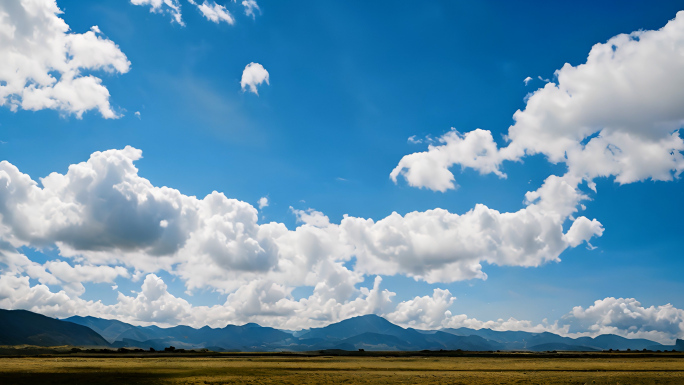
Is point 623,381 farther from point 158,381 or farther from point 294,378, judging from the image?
point 158,381

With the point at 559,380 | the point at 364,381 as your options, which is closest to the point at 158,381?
the point at 364,381

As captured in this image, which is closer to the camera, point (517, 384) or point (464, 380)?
point (517, 384)

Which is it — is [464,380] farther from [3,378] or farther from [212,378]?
[3,378]

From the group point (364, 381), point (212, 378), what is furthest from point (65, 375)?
point (364, 381)

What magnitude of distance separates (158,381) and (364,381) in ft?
87.6

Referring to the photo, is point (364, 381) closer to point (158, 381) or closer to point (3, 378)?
point (158, 381)

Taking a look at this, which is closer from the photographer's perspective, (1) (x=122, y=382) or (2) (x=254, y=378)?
(1) (x=122, y=382)

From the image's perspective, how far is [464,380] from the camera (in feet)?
189

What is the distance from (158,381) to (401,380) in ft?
105

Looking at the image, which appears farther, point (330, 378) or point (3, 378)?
point (330, 378)

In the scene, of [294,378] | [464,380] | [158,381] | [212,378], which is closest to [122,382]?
[158,381]

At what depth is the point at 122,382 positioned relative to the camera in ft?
176

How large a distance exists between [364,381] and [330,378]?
5253 mm

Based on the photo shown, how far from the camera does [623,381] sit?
185ft
